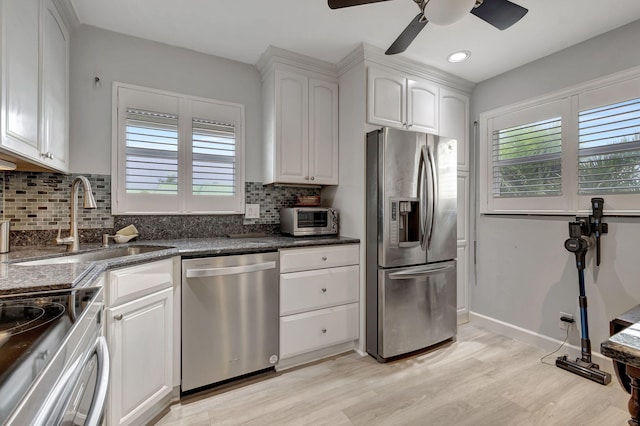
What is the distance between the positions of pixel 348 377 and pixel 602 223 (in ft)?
7.16

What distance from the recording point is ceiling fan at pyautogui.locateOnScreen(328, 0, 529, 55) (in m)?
1.28

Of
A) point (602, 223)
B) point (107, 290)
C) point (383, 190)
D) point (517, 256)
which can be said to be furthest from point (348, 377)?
point (602, 223)

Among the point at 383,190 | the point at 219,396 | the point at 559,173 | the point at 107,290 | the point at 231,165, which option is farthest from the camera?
the point at 231,165

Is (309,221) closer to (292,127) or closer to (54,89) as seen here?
(292,127)

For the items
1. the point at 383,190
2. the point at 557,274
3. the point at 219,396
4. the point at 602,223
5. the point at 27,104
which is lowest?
the point at 219,396

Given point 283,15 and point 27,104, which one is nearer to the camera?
point 27,104

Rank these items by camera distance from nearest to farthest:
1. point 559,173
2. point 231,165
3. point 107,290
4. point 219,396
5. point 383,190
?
point 107,290 < point 219,396 < point 383,190 < point 559,173 < point 231,165

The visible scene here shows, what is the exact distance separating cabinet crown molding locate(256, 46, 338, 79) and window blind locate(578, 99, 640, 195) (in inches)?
82.2

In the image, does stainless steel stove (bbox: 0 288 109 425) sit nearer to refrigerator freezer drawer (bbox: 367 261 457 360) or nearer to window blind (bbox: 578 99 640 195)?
refrigerator freezer drawer (bbox: 367 261 457 360)

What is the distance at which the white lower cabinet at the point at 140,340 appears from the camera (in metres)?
1.44

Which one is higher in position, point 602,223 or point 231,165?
point 231,165

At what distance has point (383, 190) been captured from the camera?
2301mm

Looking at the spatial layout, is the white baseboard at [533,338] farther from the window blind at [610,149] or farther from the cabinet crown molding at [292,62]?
the cabinet crown molding at [292,62]

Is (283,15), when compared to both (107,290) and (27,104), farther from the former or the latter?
(107,290)
